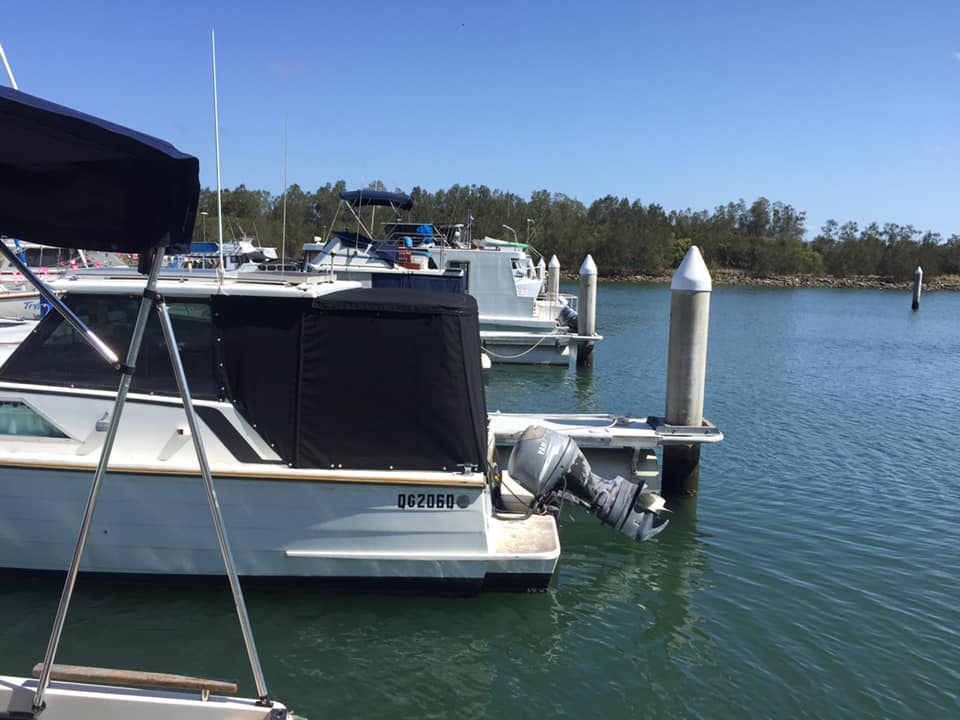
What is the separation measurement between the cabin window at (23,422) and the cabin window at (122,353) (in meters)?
0.22

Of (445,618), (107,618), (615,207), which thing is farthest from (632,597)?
(615,207)

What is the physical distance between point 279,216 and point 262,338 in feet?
219

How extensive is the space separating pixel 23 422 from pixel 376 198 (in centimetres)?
1752

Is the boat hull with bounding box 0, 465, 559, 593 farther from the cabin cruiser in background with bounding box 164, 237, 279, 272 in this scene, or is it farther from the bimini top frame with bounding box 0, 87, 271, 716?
the cabin cruiser in background with bounding box 164, 237, 279, 272

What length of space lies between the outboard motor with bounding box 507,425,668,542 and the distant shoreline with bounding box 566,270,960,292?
78784 millimetres

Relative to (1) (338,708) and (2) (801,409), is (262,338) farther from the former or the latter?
(2) (801,409)

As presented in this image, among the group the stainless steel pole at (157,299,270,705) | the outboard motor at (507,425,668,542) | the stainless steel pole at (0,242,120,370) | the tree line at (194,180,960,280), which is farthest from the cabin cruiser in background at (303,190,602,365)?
the tree line at (194,180,960,280)

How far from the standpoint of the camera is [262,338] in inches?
237

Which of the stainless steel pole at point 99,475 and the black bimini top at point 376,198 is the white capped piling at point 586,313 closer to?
the black bimini top at point 376,198

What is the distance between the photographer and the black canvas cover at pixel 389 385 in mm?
5945

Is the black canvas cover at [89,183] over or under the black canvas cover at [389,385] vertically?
over

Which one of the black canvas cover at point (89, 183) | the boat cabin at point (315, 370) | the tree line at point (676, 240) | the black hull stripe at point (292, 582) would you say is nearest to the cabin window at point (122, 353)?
the boat cabin at point (315, 370)

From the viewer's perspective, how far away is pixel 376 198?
22.7 meters

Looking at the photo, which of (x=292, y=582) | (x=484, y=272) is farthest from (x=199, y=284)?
(x=484, y=272)
